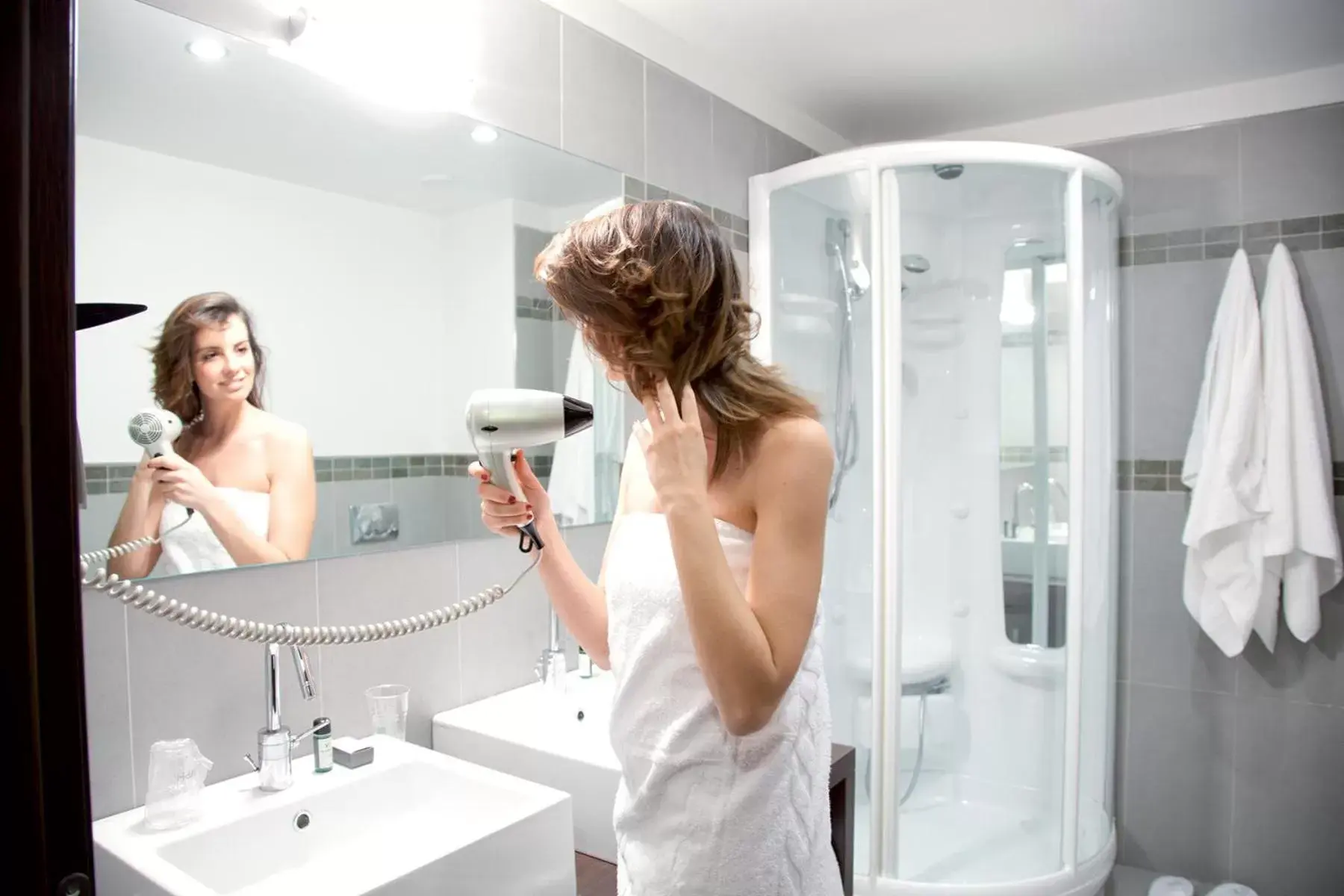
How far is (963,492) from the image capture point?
2.35m

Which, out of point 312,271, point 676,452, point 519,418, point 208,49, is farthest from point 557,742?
point 208,49

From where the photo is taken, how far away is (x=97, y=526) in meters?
1.20

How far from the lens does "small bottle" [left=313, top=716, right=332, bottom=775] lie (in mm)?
1372

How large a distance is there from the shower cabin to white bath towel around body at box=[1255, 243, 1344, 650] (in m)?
0.44

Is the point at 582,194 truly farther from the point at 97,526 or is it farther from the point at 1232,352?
the point at 1232,352

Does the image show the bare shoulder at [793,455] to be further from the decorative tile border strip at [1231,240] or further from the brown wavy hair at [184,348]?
the decorative tile border strip at [1231,240]

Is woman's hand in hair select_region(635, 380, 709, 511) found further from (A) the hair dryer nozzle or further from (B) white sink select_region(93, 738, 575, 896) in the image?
(B) white sink select_region(93, 738, 575, 896)

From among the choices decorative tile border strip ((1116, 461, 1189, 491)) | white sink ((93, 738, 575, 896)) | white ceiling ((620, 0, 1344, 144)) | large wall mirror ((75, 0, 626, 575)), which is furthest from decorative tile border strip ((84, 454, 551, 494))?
decorative tile border strip ((1116, 461, 1189, 491))

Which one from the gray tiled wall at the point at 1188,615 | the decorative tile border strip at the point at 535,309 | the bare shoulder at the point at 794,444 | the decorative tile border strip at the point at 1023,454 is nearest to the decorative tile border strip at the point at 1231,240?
the gray tiled wall at the point at 1188,615

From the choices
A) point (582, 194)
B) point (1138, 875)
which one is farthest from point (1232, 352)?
point (582, 194)

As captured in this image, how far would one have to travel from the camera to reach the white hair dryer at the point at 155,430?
125 centimetres

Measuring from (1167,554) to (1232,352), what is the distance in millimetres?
631

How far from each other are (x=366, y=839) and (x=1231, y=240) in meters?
2.72

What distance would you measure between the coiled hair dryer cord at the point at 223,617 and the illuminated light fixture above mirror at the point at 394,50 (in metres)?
0.81
